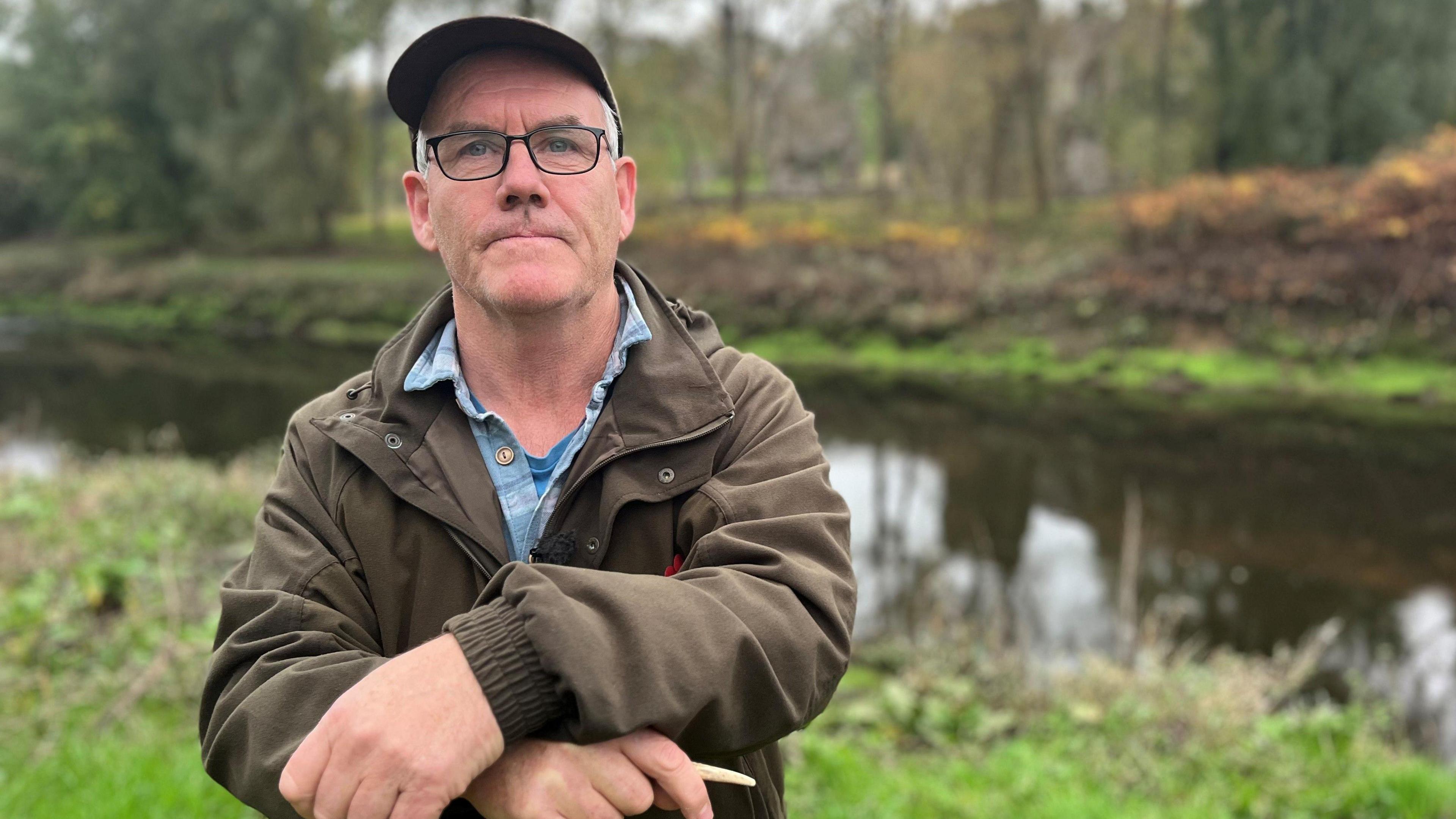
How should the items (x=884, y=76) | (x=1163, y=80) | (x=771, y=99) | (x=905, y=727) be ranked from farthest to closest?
(x=771, y=99) < (x=884, y=76) < (x=1163, y=80) < (x=905, y=727)

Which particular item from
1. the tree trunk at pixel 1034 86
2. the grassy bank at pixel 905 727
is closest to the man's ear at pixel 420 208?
the grassy bank at pixel 905 727

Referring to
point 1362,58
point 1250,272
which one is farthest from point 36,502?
point 1362,58

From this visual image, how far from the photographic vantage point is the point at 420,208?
2018mm

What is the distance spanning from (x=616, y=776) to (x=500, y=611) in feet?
0.90

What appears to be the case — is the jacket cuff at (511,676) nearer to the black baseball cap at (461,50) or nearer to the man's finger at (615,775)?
the man's finger at (615,775)

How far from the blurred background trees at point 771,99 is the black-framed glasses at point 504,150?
19.0 m

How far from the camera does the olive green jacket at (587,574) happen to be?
1.40 metres

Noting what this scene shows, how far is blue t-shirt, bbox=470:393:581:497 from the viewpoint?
6.18ft

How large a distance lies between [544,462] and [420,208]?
0.56 meters

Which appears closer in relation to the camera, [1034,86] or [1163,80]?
[1163,80]

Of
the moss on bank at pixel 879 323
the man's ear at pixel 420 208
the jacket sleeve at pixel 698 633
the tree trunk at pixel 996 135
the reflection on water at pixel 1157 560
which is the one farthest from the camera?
the tree trunk at pixel 996 135

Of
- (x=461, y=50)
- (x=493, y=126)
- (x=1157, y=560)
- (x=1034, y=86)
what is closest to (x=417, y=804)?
(x=493, y=126)

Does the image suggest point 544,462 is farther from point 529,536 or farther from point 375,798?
point 375,798

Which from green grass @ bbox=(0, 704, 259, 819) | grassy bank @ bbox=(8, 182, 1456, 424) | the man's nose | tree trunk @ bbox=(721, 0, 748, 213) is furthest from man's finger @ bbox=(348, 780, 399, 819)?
tree trunk @ bbox=(721, 0, 748, 213)
